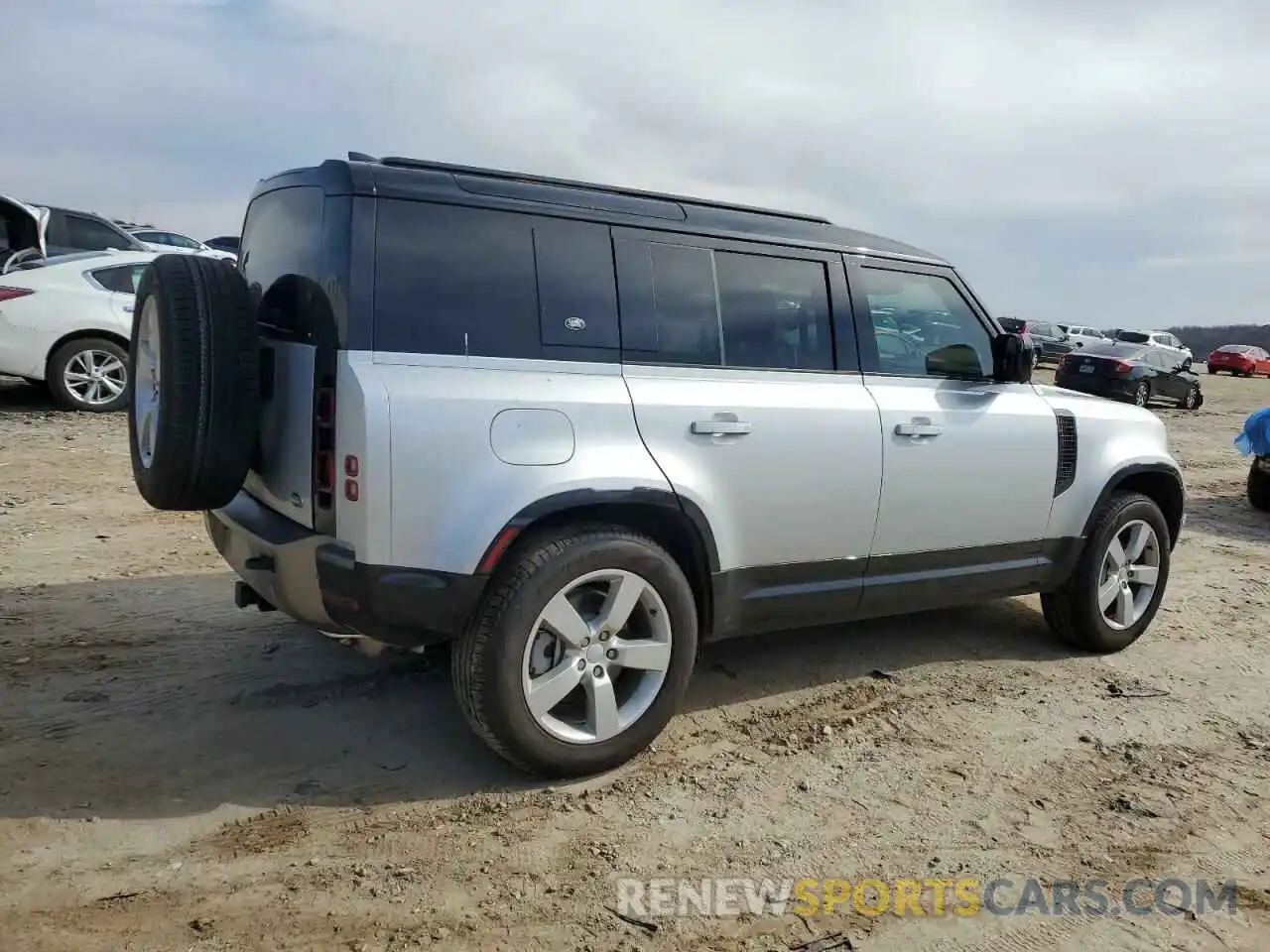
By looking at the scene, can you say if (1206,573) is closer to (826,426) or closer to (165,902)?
(826,426)

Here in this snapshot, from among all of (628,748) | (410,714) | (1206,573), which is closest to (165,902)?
(410,714)

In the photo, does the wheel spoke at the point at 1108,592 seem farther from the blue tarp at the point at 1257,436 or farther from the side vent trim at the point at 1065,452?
the blue tarp at the point at 1257,436

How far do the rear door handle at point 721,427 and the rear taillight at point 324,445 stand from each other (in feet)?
4.05

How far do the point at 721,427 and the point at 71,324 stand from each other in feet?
25.3

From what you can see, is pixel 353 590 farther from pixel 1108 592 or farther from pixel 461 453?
pixel 1108 592

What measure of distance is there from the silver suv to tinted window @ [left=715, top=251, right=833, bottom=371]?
0.04 ft

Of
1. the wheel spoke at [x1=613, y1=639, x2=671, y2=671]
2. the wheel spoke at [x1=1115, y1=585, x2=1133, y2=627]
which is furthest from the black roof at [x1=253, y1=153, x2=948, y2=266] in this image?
the wheel spoke at [x1=1115, y1=585, x2=1133, y2=627]

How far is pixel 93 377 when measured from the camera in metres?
9.16

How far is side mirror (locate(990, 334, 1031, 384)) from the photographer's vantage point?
173 inches

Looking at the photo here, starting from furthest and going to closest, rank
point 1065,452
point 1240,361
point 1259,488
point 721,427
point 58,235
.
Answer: point 1240,361 < point 58,235 < point 1259,488 < point 1065,452 < point 721,427

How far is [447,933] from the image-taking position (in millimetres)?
2498

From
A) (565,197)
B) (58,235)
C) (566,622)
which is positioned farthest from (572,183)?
(58,235)

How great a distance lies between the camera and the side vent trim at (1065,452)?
4527 millimetres

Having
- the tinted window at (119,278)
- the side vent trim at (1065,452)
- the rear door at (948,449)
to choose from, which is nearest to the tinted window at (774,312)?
the rear door at (948,449)
